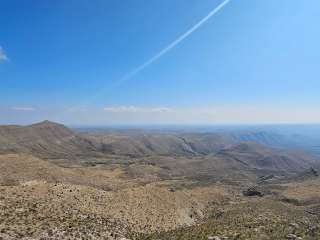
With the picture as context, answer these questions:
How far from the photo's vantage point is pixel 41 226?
3747 cm

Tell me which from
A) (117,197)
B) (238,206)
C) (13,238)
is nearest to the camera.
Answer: (13,238)

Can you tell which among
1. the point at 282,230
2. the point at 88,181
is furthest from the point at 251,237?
the point at 88,181

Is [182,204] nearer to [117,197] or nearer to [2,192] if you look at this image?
[117,197]

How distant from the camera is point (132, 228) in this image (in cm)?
4594

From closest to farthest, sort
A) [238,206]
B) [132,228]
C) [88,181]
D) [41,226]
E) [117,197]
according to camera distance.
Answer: [41,226] < [132,228] < [117,197] < [238,206] < [88,181]

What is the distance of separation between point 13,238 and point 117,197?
23667 millimetres

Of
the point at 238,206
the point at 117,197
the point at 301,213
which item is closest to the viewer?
the point at 117,197

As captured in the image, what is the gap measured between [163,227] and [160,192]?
582 inches

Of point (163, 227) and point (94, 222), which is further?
point (163, 227)

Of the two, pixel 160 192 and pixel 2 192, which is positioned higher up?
pixel 2 192

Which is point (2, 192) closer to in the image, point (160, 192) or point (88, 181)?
point (160, 192)

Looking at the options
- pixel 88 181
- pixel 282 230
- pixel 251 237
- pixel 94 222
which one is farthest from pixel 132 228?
pixel 88 181

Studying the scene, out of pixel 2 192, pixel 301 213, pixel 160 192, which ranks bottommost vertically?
pixel 301 213

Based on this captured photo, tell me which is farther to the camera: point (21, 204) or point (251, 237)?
point (21, 204)
